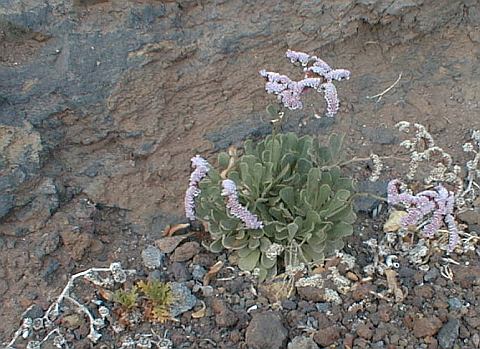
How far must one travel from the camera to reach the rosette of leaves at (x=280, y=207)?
3.20 m

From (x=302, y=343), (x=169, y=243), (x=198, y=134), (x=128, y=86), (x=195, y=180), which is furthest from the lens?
(x=198, y=134)

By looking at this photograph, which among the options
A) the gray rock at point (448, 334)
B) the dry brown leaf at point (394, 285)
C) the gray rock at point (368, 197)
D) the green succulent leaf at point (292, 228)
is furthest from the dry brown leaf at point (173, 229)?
the gray rock at point (448, 334)

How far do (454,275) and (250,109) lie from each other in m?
1.19

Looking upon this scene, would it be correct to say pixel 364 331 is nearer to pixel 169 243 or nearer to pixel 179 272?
pixel 179 272

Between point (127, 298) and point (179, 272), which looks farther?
point (179, 272)

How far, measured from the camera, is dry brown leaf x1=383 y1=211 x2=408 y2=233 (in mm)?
3445

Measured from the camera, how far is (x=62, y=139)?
11.4ft

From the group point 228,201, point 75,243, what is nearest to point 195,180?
point 228,201

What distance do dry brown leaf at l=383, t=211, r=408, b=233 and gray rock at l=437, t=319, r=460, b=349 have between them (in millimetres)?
513

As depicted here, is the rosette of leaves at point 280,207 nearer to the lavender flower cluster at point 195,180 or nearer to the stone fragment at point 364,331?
the lavender flower cluster at point 195,180

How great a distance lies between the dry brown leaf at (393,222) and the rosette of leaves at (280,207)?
25 cm

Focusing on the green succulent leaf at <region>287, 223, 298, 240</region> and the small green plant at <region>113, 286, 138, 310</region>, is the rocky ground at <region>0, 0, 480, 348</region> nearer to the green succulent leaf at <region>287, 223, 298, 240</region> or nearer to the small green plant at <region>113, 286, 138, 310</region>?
the small green plant at <region>113, 286, 138, 310</region>

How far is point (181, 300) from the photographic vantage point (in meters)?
3.17

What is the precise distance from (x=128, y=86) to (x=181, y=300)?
99 cm
